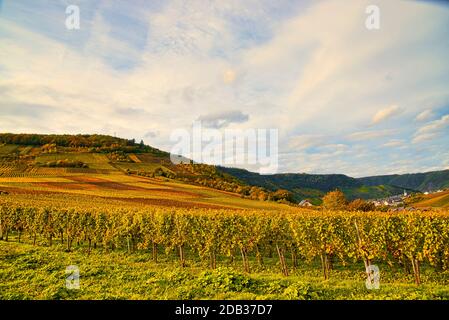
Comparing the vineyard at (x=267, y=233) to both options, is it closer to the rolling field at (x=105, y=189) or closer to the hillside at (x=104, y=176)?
the hillside at (x=104, y=176)

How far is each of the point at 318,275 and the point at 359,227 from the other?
10.9ft

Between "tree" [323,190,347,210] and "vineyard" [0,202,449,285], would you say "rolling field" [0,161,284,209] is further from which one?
"vineyard" [0,202,449,285]

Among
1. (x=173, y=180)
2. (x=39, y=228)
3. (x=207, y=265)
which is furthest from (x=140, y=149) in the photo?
(x=207, y=265)

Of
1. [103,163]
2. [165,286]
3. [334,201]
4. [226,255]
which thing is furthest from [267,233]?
[103,163]

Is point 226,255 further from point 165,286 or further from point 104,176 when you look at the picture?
point 104,176

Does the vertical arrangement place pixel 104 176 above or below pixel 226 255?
above

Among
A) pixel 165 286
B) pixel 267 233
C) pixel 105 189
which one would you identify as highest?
pixel 105 189

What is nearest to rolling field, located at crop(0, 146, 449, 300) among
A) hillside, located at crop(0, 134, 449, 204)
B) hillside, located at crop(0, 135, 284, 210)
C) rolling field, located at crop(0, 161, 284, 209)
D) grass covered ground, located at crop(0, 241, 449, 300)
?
grass covered ground, located at crop(0, 241, 449, 300)

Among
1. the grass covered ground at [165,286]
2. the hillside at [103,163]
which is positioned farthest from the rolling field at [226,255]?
the hillside at [103,163]

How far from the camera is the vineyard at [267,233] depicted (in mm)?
16672

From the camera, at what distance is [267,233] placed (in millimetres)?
19875

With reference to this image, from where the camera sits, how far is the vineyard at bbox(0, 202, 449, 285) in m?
16.7

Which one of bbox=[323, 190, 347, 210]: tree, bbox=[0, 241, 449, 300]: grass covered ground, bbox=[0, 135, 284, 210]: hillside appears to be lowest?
bbox=[0, 241, 449, 300]: grass covered ground
